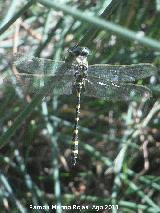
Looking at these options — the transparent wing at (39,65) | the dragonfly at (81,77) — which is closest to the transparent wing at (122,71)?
the dragonfly at (81,77)

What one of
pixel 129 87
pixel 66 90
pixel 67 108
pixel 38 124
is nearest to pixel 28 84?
pixel 66 90

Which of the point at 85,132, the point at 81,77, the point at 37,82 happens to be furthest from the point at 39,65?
the point at 85,132

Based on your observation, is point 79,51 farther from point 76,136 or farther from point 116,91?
point 76,136

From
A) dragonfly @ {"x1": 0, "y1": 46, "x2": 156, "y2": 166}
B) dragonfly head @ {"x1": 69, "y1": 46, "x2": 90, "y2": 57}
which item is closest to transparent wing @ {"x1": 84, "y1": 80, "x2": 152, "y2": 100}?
dragonfly @ {"x1": 0, "y1": 46, "x2": 156, "y2": 166}

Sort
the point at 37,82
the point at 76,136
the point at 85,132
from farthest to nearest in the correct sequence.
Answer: the point at 85,132 < the point at 76,136 < the point at 37,82

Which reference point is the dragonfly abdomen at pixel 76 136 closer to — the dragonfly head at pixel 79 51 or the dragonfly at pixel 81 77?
the dragonfly at pixel 81 77

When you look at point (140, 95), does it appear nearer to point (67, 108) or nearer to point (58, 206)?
point (58, 206)
